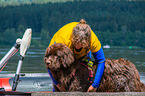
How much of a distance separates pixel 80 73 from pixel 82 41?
1.46ft

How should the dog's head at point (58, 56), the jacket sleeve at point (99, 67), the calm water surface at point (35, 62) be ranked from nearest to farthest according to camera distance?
the dog's head at point (58, 56), the jacket sleeve at point (99, 67), the calm water surface at point (35, 62)

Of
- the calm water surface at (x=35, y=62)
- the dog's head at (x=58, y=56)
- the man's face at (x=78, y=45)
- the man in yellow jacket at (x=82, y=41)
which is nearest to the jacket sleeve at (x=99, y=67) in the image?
the man in yellow jacket at (x=82, y=41)

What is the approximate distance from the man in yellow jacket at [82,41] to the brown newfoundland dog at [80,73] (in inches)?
3.5

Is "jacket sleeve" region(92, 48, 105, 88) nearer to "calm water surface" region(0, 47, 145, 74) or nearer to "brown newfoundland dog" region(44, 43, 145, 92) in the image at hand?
"brown newfoundland dog" region(44, 43, 145, 92)

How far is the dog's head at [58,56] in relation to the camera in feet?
9.63

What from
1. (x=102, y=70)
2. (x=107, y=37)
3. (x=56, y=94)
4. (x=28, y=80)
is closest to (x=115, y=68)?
(x=102, y=70)

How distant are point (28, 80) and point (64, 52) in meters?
3.34

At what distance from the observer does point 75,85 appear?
10.6ft

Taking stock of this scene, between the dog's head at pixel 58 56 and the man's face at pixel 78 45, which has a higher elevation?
the man's face at pixel 78 45

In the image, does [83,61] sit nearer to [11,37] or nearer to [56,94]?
[56,94]

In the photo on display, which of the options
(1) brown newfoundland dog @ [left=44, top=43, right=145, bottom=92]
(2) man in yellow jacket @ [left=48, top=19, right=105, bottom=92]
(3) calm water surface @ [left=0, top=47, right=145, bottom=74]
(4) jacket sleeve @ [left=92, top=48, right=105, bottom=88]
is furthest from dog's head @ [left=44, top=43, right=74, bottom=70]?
(3) calm water surface @ [left=0, top=47, right=145, bottom=74]

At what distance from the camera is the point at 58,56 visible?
9.77ft

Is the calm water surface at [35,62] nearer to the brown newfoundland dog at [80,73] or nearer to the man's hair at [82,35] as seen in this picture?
the brown newfoundland dog at [80,73]

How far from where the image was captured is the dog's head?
9.63 feet
